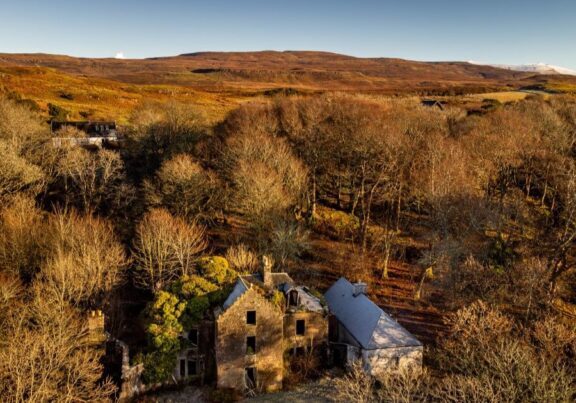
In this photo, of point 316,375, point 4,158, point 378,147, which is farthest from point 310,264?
point 4,158

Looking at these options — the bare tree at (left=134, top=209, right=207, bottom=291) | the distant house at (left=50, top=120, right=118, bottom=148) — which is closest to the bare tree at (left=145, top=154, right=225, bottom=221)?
the bare tree at (left=134, top=209, right=207, bottom=291)

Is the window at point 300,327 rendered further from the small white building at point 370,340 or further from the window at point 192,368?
the window at point 192,368

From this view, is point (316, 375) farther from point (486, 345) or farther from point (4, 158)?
point (4, 158)

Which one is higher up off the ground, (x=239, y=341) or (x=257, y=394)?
(x=239, y=341)

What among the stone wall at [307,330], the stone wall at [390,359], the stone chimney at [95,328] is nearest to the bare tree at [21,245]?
the stone chimney at [95,328]

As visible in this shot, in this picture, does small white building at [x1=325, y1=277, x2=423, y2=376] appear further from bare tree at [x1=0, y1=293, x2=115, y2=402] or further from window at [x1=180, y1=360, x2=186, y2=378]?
bare tree at [x1=0, y1=293, x2=115, y2=402]

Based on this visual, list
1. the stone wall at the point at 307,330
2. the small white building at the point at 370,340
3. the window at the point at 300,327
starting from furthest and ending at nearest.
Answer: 1. the window at the point at 300,327
2. the stone wall at the point at 307,330
3. the small white building at the point at 370,340
